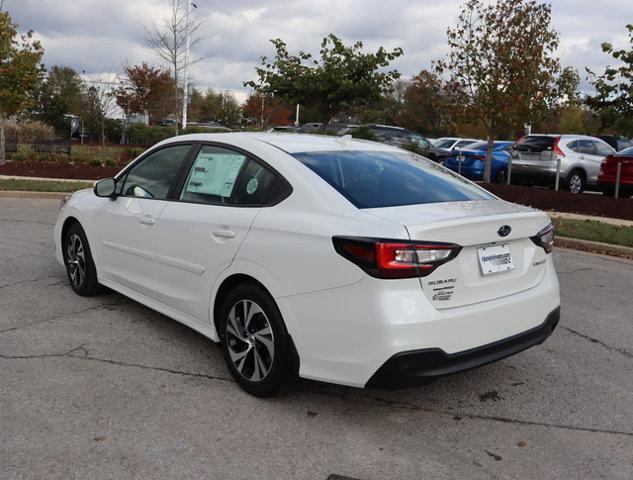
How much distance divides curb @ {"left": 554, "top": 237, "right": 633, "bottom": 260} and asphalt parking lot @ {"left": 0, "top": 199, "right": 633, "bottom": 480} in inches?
167

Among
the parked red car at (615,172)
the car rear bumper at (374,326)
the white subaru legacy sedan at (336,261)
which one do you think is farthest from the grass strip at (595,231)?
the car rear bumper at (374,326)

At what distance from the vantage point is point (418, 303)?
314cm

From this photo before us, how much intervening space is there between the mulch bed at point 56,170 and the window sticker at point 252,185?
14.3 metres

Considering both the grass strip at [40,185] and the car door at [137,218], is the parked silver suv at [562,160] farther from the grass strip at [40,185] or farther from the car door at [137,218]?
the car door at [137,218]

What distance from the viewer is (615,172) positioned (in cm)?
1481

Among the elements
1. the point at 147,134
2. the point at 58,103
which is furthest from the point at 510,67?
the point at 58,103

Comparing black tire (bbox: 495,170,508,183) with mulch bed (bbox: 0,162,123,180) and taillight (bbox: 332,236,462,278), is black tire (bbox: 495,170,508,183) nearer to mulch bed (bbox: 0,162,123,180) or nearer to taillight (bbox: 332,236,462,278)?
mulch bed (bbox: 0,162,123,180)

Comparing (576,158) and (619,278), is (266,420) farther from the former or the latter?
(576,158)

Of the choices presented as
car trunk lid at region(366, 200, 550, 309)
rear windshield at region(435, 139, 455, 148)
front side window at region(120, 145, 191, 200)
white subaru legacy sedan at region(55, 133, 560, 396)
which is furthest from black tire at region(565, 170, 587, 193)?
front side window at region(120, 145, 191, 200)

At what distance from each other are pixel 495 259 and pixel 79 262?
152 inches

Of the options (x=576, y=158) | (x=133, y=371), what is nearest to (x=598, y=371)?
(x=133, y=371)

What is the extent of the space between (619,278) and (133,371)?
5.94m

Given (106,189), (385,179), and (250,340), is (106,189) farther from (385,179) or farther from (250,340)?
(385,179)

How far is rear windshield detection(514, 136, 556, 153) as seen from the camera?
16578 mm
